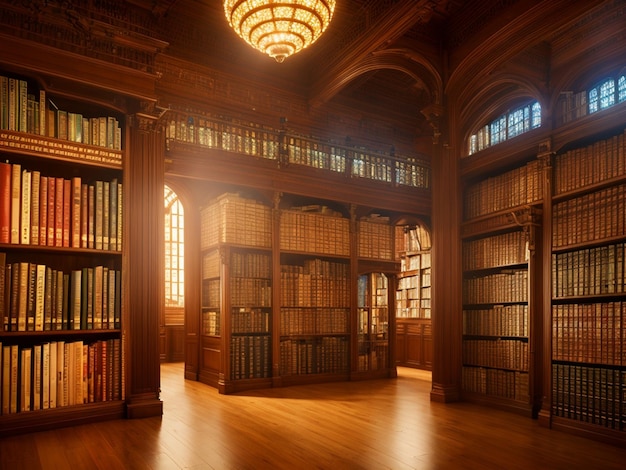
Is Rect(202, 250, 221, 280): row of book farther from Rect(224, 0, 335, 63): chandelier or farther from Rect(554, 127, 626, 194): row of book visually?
Rect(554, 127, 626, 194): row of book

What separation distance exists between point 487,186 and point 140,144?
3.85m

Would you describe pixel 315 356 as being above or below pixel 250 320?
below

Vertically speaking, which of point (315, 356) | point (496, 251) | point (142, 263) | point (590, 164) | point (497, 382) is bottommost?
point (315, 356)

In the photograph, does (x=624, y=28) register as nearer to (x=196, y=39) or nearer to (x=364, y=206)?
(x=364, y=206)

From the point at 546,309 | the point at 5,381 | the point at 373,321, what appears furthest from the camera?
the point at 373,321

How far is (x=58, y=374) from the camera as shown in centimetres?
419

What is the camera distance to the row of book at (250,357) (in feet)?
21.9

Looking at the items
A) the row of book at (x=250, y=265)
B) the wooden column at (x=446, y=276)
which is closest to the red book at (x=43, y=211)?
the row of book at (x=250, y=265)

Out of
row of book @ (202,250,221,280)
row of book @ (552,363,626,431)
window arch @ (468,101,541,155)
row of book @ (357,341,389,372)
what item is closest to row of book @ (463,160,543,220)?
window arch @ (468,101,541,155)

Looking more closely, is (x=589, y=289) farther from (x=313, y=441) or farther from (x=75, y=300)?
(x=75, y=300)

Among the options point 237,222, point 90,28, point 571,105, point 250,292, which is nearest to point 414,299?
point 250,292

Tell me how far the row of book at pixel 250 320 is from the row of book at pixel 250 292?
10cm

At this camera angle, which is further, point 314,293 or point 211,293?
point 314,293

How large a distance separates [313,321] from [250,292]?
1108mm
